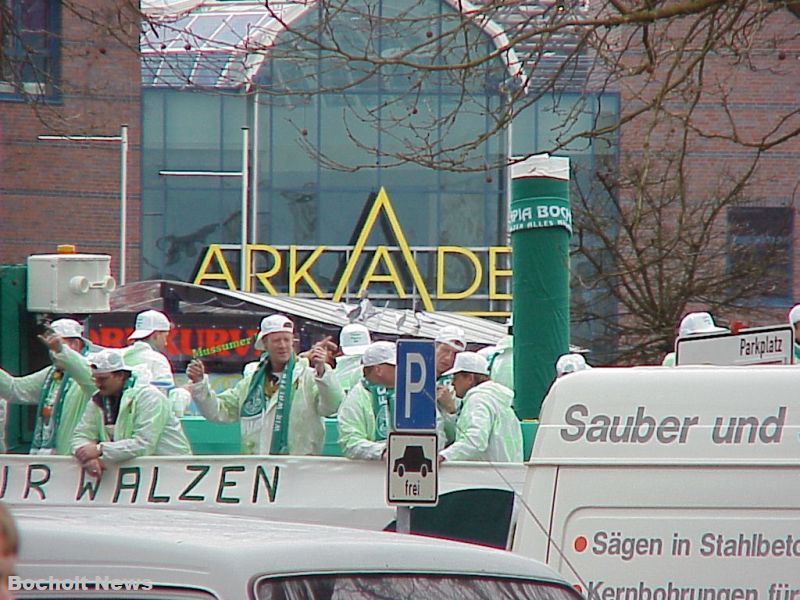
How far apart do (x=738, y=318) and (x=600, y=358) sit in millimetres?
2506

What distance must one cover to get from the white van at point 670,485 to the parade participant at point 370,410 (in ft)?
9.26

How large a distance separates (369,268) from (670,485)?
31063 millimetres

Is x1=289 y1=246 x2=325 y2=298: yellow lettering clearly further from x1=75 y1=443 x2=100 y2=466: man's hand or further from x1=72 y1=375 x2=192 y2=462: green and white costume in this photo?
x1=75 y1=443 x2=100 y2=466: man's hand

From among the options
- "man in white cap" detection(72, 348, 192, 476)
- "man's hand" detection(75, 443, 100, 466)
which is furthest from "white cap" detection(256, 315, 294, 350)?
"man's hand" detection(75, 443, 100, 466)

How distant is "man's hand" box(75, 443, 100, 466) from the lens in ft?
30.5

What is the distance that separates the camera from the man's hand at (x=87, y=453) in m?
9.29

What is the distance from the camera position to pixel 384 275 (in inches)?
1469

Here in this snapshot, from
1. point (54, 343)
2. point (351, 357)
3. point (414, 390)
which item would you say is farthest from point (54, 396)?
point (351, 357)

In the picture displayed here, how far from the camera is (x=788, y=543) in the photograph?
604 centimetres

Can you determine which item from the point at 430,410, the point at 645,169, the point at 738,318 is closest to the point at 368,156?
the point at 738,318

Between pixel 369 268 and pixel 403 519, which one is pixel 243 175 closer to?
pixel 369 268

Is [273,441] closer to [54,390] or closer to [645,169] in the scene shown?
[54,390]

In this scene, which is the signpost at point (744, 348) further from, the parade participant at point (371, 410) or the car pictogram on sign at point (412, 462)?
the parade participant at point (371, 410)

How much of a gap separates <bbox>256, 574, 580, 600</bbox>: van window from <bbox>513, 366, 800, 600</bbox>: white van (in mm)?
2334
